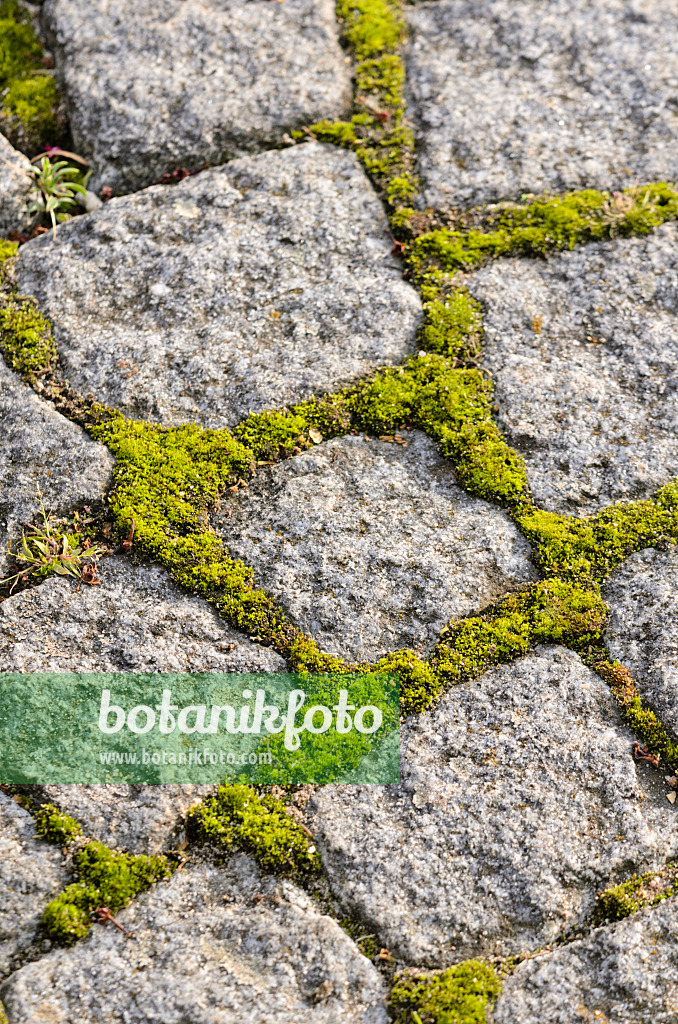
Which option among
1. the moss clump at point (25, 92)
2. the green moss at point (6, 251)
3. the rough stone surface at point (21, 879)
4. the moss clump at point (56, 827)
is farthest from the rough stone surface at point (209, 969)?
the moss clump at point (25, 92)

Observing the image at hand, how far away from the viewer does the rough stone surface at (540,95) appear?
15.2 ft

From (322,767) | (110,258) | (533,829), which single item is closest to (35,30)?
(110,258)

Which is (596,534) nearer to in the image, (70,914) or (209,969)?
(209,969)

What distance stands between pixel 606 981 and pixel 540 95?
15.6ft

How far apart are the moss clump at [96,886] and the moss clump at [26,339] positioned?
232cm

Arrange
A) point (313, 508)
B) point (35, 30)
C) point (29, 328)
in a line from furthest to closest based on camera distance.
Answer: point (35, 30) → point (29, 328) → point (313, 508)

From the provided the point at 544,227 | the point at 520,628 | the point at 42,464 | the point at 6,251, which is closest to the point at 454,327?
the point at 544,227

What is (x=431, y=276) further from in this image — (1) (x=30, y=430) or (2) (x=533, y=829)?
(2) (x=533, y=829)

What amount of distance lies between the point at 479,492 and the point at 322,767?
1.48 m

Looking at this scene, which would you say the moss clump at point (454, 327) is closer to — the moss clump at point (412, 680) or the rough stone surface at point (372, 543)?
the rough stone surface at point (372, 543)

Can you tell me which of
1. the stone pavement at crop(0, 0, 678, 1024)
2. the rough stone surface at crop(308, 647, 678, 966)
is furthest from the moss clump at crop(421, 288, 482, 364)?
the rough stone surface at crop(308, 647, 678, 966)

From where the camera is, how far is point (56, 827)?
3.07 meters

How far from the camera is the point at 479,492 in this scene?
383 cm

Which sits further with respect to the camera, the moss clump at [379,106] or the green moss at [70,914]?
the moss clump at [379,106]
